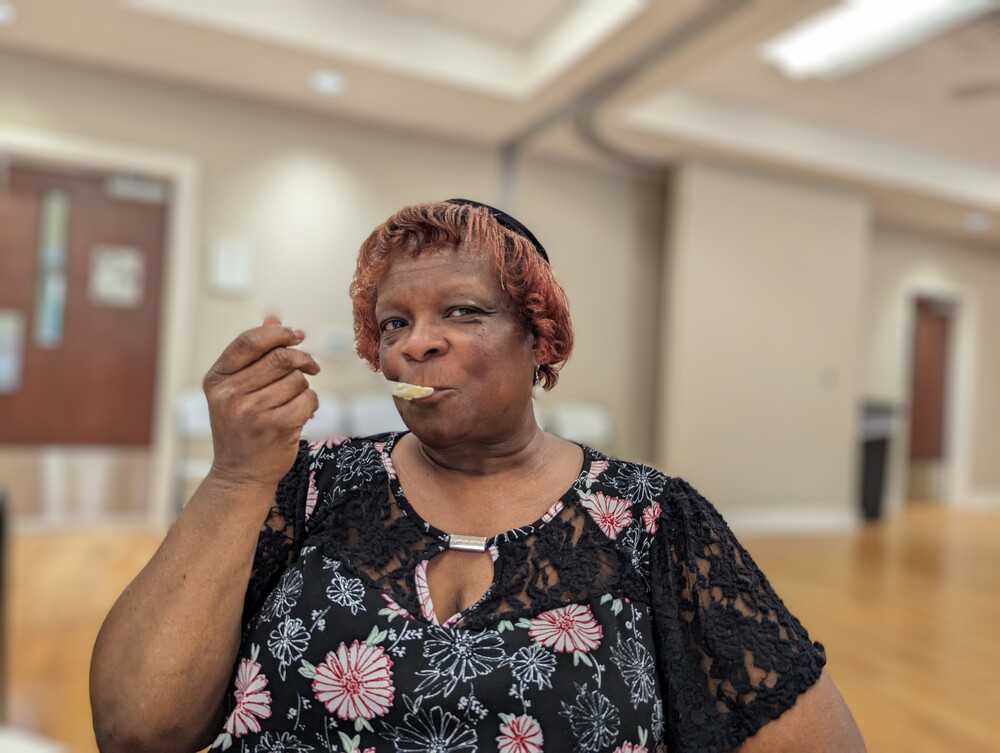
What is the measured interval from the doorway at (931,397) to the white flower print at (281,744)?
880cm

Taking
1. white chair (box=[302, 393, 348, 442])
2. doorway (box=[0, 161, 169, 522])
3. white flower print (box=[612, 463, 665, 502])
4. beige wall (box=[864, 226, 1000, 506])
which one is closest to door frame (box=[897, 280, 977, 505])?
beige wall (box=[864, 226, 1000, 506])

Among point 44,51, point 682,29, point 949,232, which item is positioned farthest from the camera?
point 949,232

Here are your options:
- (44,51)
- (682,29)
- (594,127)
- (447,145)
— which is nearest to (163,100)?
(44,51)

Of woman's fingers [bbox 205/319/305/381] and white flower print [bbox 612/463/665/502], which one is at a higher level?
woman's fingers [bbox 205/319/305/381]

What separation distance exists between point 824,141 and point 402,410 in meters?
5.90

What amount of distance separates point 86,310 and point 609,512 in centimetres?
546

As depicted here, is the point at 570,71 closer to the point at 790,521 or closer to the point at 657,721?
the point at 790,521

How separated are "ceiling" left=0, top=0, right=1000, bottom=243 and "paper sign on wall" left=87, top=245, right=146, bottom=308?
1.34 meters

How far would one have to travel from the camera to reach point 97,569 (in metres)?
3.92

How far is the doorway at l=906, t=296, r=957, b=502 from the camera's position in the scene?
823 cm

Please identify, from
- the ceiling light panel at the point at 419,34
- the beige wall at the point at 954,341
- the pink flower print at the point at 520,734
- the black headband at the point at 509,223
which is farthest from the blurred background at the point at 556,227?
the black headband at the point at 509,223

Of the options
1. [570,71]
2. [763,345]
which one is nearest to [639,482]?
[570,71]

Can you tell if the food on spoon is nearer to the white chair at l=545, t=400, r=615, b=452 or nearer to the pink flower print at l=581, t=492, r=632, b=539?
the pink flower print at l=581, t=492, r=632, b=539

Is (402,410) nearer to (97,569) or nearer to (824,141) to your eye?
(97,569)
